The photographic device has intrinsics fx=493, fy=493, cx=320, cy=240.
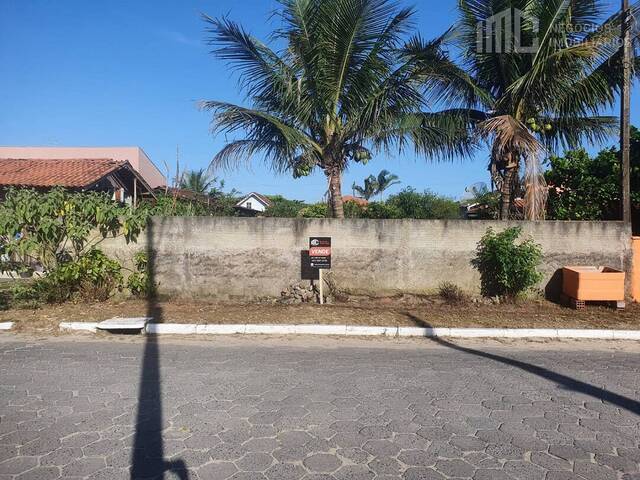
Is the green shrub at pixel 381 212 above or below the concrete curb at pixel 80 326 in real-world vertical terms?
above

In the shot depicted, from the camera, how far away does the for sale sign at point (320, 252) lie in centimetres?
912

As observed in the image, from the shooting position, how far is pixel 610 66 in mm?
10148

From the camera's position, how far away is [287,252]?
31.9 feet

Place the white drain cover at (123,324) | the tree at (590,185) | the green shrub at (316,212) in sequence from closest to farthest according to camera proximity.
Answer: the white drain cover at (123,324) < the tree at (590,185) < the green shrub at (316,212)

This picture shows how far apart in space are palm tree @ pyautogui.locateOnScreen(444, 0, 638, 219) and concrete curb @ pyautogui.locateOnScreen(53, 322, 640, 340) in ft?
10.7

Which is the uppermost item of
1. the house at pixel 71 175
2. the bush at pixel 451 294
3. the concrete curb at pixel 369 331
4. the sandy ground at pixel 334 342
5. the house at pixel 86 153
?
the house at pixel 86 153

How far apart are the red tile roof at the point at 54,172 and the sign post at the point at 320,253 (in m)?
11.7

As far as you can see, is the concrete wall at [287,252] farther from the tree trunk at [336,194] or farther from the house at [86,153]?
the house at [86,153]

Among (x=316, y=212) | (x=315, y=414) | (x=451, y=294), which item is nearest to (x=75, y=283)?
(x=315, y=414)

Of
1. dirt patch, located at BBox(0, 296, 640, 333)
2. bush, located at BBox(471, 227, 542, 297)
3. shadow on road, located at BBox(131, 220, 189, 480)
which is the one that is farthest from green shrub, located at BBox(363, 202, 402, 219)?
shadow on road, located at BBox(131, 220, 189, 480)

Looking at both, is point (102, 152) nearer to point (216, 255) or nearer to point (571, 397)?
point (216, 255)

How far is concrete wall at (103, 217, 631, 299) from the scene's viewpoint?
383 inches

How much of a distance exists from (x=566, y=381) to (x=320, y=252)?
483 centimetres

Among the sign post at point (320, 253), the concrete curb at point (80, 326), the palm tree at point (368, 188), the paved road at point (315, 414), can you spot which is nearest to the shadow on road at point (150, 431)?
the paved road at point (315, 414)
